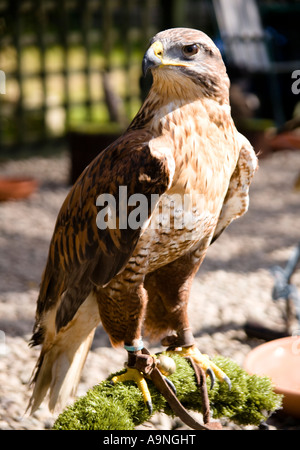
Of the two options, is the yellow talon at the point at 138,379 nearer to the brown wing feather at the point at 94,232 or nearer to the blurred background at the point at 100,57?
the brown wing feather at the point at 94,232

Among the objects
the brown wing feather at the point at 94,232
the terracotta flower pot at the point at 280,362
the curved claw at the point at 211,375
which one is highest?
the brown wing feather at the point at 94,232

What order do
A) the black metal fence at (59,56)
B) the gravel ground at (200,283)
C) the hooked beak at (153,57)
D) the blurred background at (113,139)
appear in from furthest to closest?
1. the black metal fence at (59,56)
2. the blurred background at (113,139)
3. the gravel ground at (200,283)
4. the hooked beak at (153,57)

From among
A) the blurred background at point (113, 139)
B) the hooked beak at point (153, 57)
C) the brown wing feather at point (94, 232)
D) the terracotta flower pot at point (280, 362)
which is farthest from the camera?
the blurred background at point (113, 139)

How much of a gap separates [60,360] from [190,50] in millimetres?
1249

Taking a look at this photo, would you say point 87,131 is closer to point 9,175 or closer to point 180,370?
point 9,175

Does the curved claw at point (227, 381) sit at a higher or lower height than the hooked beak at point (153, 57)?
lower

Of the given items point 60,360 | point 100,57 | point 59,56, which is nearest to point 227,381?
point 60,360

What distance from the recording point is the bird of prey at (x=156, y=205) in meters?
1.87

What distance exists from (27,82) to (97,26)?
1342mm

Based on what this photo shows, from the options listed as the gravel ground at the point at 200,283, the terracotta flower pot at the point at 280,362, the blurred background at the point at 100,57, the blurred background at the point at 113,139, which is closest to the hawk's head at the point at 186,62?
the blurred background at the point at 113,139

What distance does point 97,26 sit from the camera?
9.07m

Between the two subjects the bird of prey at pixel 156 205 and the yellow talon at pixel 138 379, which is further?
the yellow talon at pixel 138 379
